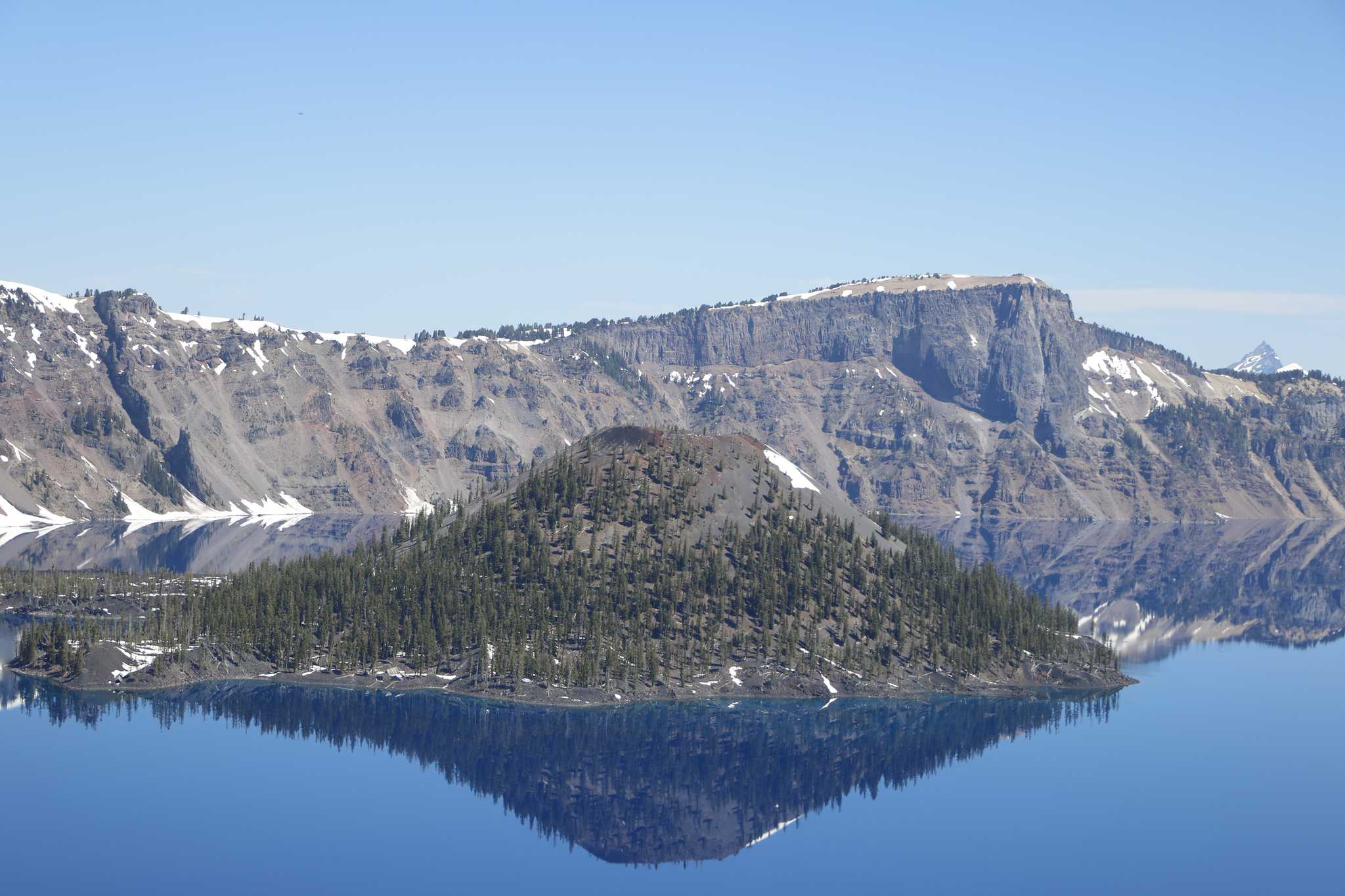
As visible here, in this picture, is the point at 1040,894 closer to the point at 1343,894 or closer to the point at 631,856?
the point at 1343,894

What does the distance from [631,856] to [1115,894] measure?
48181mm

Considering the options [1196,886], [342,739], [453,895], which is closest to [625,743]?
[342,739]

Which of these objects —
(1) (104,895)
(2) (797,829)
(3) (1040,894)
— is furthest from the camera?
(2) (797,829)

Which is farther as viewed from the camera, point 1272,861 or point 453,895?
point 1272,861

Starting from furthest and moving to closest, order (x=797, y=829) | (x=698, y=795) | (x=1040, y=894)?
(x=698, y=795), (x=797, y=829), (x=1040, y=894)

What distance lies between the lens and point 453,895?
141m

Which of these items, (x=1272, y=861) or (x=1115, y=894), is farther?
(x=1272, y=861)

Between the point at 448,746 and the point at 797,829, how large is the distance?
51213 mm

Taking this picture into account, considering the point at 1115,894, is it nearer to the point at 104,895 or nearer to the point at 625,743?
the point at 625,743

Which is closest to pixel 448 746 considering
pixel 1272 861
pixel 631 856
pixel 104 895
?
pixel 631 856

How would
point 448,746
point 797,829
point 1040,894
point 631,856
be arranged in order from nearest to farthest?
point 1040,894
point 631,856
point 797,829
point 448,746

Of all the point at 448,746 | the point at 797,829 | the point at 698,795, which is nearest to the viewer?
the point at 797,829

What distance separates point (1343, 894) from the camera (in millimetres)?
149625

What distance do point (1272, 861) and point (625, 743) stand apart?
262ft
